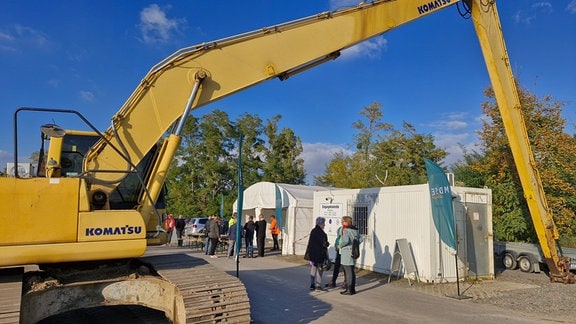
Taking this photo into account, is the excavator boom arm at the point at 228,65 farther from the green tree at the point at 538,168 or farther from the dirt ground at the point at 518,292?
the green tree at the point at 538,168

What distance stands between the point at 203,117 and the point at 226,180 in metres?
7.82

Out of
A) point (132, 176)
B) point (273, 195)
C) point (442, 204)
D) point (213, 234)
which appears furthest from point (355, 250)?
point (273, 195)

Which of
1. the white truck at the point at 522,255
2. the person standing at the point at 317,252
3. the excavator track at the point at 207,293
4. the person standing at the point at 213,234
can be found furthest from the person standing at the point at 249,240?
the excavator track at the point at 207,293

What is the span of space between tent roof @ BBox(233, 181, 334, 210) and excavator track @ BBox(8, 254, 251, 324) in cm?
1365

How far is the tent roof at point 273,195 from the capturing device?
67.1ft

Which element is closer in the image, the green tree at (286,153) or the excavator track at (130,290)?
the excavator track at (130,290)

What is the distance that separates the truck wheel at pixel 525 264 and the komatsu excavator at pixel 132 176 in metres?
10.9

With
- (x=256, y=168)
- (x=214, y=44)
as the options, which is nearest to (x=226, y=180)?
(x=256, y=168)

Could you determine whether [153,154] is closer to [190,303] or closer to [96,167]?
[96,167]

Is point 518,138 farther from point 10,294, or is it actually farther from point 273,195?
point 10,294

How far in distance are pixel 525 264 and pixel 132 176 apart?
14.5 meters

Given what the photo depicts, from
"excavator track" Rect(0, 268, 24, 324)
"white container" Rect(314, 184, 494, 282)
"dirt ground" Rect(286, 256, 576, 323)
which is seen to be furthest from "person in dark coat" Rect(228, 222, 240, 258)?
"excavator track" Rect(0, 268, 24, 324)

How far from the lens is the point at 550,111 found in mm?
Answer: 18297

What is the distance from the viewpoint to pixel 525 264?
1596 cm
